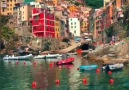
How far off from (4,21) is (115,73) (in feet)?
294

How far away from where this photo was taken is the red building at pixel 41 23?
5347 inches

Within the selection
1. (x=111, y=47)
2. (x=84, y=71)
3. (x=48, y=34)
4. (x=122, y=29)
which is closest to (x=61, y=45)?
(x=48, y=34)

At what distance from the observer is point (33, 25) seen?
458ft

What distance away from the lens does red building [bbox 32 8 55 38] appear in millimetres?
135825

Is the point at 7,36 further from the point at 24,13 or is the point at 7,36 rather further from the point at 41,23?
the point at 24,13

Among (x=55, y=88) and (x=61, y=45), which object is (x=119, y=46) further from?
(x=61, y=45)

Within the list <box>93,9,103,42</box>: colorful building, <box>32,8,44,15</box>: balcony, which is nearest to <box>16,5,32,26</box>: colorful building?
<box>32,8,44,15</box>: balcony

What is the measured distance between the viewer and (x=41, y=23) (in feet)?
445

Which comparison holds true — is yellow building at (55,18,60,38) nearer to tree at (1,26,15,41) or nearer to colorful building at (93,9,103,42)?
colorful building at (93,9,103,42)

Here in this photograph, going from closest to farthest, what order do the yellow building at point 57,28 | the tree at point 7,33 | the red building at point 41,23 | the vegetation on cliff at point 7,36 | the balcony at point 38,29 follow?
1. the vegetation on cliff at point 7,36
2. the tree at point 7,33
3. the red building at point 41,23
4. the balcony at point 38,29
5. the yellow building at point 57,28

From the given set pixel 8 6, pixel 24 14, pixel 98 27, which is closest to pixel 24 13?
pixel 24 14

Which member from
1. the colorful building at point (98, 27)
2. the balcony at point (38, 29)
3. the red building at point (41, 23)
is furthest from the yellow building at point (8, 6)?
the colorful building at point (98, 27)

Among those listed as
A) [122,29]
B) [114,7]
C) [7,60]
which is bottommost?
[7,60]

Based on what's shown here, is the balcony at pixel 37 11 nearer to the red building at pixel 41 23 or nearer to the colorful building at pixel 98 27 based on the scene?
the red building at pixel 41 23
